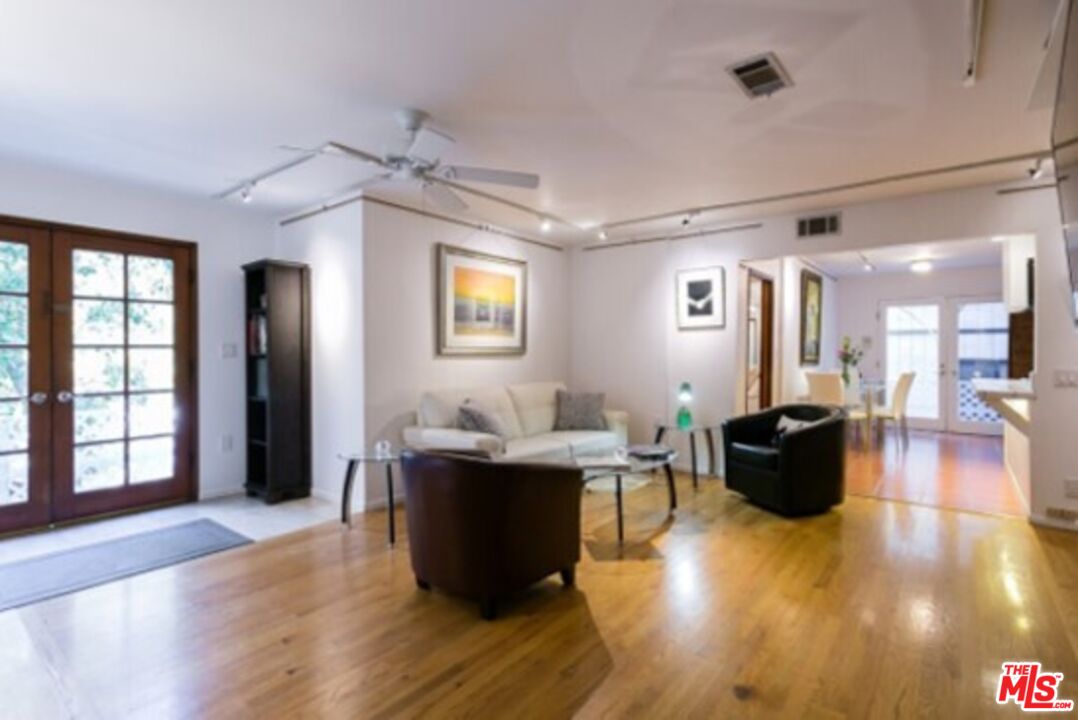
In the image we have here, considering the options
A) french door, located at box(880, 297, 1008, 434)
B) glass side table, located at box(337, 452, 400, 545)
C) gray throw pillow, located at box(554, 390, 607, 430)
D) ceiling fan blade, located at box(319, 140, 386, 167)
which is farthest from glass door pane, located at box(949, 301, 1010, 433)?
ceiling fan blade, located at box(319, 140, 386, 167)

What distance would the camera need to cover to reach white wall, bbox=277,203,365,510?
4.48 meters

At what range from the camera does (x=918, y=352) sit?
8.51 m

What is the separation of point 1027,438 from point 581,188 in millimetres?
3856

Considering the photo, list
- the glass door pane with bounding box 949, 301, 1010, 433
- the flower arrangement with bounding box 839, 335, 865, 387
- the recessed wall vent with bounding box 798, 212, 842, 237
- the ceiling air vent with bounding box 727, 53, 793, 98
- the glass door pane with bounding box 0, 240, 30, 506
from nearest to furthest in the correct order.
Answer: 1. the ceiling air vent with bounding box 727, 53, 793, 98
2. the glass door pane with bounding box 0, 240, 30, 506
3. the recessed wall vent with bounding box 798, 212, 842, 237
4. the glass door pane with bounding box 949, 301, 1010, 433
5. the flower arrangement with bounding box 839, 335, 865, 387

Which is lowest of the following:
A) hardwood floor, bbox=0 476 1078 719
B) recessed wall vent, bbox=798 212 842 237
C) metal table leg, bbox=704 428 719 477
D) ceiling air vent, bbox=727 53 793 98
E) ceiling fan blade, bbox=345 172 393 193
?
hardwood floor, bbox=0 476 1078 719

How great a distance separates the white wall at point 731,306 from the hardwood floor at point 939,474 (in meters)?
0.61

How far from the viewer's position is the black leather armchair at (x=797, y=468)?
4.13m

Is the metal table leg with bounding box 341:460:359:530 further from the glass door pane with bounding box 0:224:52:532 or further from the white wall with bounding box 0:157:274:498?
the glass door pane with bounding box 0:224:52:532

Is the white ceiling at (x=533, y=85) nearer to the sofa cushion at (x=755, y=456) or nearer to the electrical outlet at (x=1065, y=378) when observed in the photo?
the electrical outlet at (x=1065, y=378)

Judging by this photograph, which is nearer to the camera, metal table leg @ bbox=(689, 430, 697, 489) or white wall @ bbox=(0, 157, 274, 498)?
white wall @ bbox=(0, 157, 274, 498)

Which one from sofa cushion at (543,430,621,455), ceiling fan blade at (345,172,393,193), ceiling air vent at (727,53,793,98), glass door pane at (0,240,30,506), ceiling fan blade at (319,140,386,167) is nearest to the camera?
ceiling air vent at (727,53,793,98)

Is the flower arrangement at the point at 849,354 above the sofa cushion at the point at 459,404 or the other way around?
above

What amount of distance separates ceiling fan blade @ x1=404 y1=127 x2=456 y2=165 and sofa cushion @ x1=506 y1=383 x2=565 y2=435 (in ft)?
8.75

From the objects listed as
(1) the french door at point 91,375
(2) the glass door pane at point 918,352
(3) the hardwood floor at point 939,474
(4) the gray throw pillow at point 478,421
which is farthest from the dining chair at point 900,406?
(1) the french door at point 91,375
